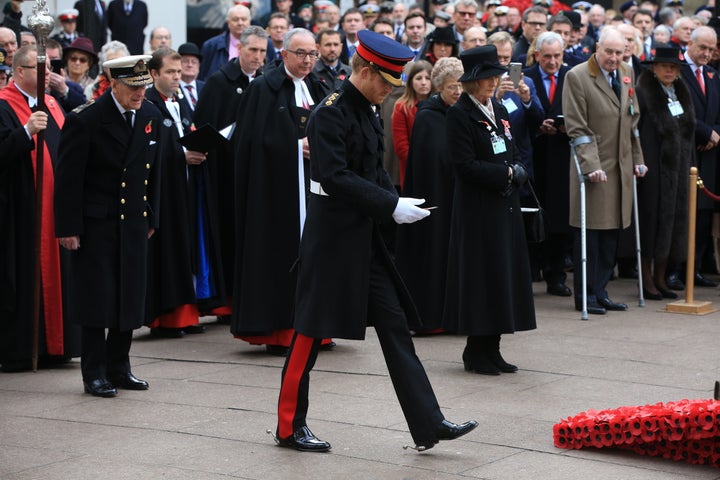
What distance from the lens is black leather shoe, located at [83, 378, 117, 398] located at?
7801 millimetres

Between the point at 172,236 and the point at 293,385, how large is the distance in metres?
3.80

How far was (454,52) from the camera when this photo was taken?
12352 mm

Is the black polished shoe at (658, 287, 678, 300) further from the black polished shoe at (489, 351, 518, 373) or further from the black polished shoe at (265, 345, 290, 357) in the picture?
the black polished shoe at (265, 345, 290, 357)

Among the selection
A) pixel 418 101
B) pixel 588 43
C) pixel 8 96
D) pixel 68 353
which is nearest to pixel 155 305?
pixel 68 353

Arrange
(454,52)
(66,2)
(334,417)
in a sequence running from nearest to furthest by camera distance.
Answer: (334,417), (454,52), (66,2)

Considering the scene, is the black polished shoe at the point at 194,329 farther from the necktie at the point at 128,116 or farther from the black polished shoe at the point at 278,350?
the necktie at the point at 128,116

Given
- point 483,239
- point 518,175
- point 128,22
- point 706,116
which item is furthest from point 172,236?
point 128,22

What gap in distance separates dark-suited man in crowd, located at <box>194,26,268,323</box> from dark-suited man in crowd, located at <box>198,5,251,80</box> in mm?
3389

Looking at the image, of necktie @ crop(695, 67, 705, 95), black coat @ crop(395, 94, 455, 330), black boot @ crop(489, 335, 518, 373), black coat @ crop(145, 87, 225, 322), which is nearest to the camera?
black boot @ crop(489, 335, 518, 373)

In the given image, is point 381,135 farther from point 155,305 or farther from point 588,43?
point 588,43

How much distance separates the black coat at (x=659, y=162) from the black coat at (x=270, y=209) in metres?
3.87

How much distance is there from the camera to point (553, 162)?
11.9 meters

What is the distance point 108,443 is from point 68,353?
2.34 metres

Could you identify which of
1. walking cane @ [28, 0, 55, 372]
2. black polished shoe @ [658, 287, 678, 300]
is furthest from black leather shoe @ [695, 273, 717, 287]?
walking cane @ [28, 0, 55, 372]
